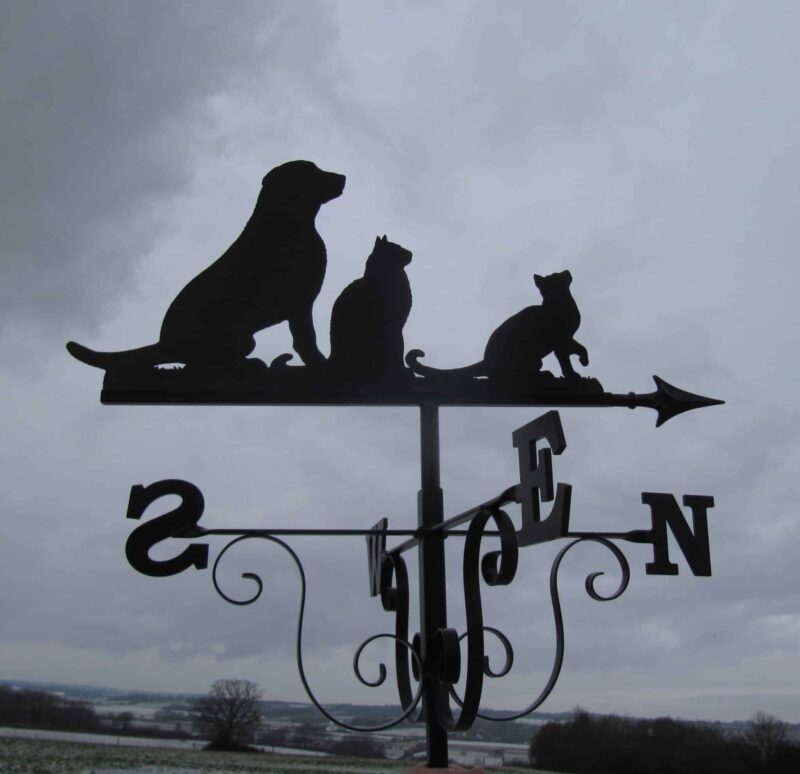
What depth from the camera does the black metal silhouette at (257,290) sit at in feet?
4.96

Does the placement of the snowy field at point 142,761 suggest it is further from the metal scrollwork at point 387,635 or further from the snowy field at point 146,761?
the metal scrollwork at point 387,635

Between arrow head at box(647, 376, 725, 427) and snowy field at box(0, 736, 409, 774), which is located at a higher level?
arrow head at box(647, 376, 725, 427)

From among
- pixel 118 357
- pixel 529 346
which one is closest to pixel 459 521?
pixel 529 346

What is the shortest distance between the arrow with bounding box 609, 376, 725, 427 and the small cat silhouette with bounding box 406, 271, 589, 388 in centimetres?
13

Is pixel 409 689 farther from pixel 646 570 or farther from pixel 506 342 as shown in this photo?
pixel 506 342

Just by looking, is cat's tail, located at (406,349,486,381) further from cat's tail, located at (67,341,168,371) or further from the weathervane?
cat's tail, located at (67,341,168,371)

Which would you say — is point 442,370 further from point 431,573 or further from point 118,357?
point 118,357

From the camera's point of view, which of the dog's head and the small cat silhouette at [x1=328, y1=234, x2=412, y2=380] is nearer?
the small cat silhouette at [x1=328, y1=234, x2=412, y2=380]

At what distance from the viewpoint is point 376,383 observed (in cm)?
150

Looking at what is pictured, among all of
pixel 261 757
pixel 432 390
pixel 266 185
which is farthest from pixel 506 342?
pixel 261 757

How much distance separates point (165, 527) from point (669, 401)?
105 centimetres

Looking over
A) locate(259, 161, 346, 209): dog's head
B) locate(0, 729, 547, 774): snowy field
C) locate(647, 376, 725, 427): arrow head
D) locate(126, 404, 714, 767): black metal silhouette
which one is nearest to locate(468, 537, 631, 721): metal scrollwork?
locate(126, 404, 714, 767): black metal silhouette

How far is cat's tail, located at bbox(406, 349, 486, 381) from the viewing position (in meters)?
1.51

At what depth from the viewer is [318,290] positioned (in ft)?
5.37
